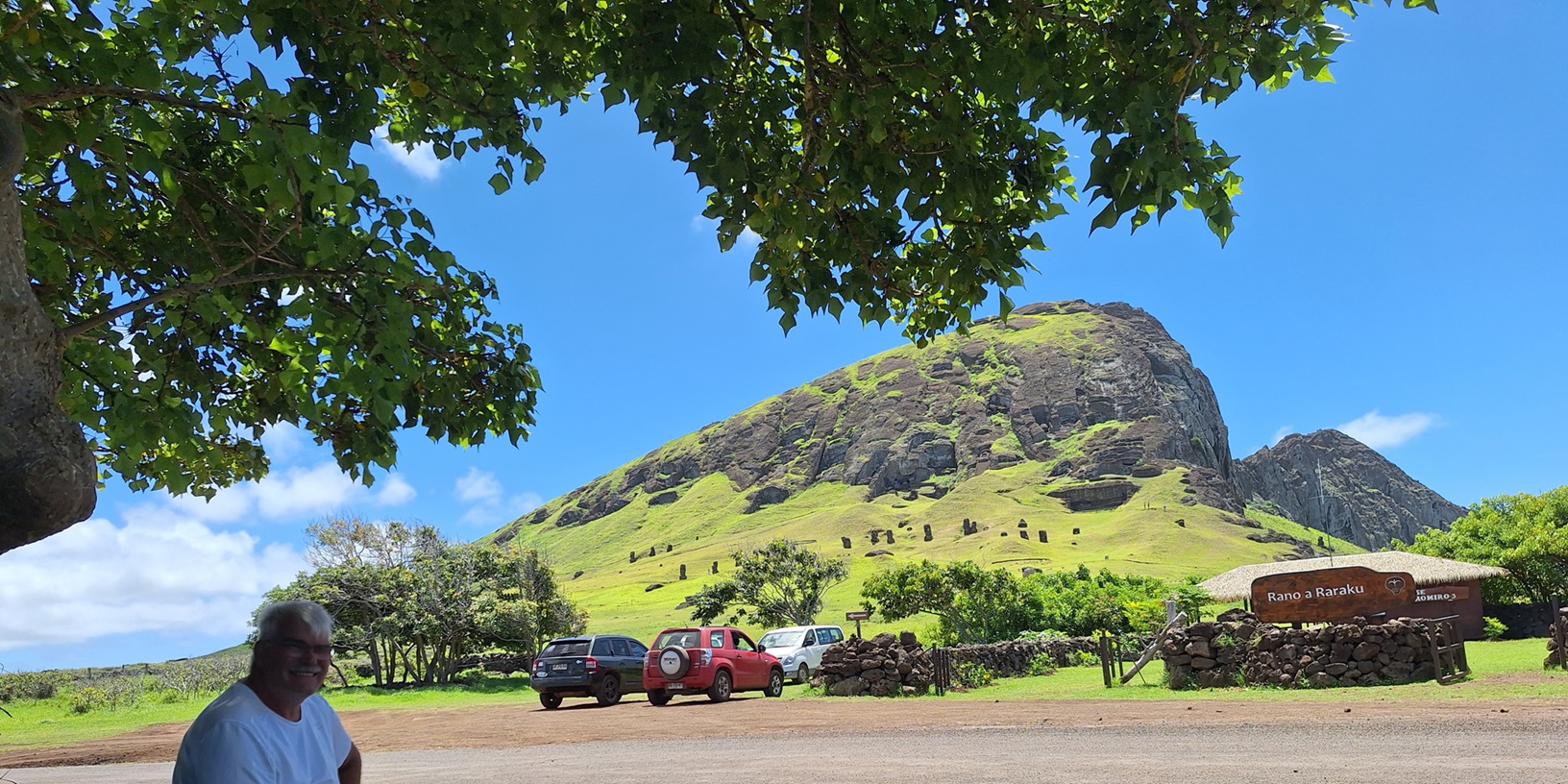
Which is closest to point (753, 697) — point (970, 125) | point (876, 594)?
point (876, 594)

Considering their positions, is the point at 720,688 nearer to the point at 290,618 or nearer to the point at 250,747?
the point at 290,618

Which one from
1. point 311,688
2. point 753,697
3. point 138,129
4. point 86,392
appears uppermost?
point 138,129

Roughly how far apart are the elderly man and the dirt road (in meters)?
6.95

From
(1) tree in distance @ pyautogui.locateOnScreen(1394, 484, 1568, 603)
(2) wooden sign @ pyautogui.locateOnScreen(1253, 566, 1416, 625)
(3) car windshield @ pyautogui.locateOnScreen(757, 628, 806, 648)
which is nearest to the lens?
(2) wooden sign @ pyautogui.locateOnScreen(1253, 566, 1416, 625)

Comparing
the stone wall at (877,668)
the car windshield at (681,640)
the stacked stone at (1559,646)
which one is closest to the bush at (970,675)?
the stone wall at (877,668)

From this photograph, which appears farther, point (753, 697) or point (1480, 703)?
point (753, 697)

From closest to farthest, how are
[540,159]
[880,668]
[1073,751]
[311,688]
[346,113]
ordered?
[311,688] → [346,113] → [540,159] → [1073,751] → [880,668]

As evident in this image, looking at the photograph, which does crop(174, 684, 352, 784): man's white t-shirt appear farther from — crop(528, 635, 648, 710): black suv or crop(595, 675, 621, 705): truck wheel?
crop(595, 675, 621, 705): truck wheel

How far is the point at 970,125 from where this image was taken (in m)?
5.09

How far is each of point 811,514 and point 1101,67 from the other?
581 ft

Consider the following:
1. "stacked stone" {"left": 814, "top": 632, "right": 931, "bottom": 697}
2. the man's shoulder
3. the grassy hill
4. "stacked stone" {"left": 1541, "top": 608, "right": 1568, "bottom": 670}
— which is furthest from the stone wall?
the grassy hill

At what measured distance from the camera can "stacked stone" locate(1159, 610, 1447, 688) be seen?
16.8 m

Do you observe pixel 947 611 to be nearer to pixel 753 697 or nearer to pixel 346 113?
pixel 753 697

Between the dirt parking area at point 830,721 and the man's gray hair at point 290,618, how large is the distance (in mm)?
11440
